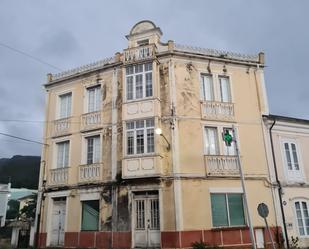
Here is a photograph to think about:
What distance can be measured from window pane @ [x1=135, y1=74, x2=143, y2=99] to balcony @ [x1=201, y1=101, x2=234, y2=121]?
376 centimetres

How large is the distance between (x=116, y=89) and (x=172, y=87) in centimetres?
373

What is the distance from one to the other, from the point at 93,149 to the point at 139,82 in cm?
512

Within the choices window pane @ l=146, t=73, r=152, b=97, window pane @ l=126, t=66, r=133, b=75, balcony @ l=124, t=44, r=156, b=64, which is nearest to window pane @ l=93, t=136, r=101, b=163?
window pane @ l=146, t=73, r=152, b=97

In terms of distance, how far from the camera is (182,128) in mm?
17922

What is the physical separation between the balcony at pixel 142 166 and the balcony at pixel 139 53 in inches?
237

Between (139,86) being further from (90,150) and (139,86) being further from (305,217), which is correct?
(305,217)

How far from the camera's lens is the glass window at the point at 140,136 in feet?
58.0

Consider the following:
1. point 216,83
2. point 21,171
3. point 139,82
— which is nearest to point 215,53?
point 216,83

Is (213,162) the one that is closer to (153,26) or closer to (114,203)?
(114,203)

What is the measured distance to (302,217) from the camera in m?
18.4

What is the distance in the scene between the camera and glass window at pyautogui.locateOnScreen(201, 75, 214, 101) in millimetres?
19266

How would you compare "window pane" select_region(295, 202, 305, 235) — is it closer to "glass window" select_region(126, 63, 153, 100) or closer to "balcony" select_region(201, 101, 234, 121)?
"balcony" select_region(201, 101, 234, 121)

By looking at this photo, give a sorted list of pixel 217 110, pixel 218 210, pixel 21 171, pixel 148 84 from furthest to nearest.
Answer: pixel 21 171
pixel 217 110
pixel 148 84
pixel 218 210

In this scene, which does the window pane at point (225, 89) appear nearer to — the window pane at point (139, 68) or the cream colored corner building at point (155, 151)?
the cream colored corner building at point (155, 151)
